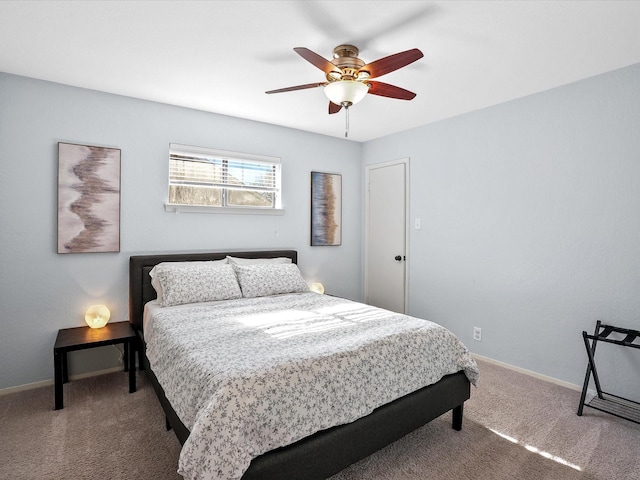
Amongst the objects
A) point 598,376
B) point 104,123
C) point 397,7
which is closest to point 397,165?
point 397,7

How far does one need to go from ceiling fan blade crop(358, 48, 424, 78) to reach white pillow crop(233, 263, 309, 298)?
202cm

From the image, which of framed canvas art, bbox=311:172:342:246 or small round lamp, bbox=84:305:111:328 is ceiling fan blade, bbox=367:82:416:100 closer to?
framed canvas art, bbox=311:172:342:246

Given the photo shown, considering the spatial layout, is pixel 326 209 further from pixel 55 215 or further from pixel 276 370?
pixel 276 370

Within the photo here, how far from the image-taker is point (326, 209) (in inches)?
179

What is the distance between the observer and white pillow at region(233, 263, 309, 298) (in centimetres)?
328

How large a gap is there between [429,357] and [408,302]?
2.19m

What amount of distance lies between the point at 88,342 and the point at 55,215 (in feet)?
3.65

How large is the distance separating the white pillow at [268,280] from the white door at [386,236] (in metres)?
1.38

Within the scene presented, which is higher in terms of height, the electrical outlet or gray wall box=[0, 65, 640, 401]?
gray wall box=[0, 65, 640, 401]

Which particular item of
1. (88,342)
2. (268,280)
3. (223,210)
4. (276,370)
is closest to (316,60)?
(276,370)

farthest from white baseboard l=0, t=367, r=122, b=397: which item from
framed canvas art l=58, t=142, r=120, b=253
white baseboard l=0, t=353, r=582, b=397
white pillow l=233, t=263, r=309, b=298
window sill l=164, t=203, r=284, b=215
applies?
window sill l=164, t=203, r=284, b=215

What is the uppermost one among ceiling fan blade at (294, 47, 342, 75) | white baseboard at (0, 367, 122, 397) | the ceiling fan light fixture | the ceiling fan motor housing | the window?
the ceiling fan motor housing

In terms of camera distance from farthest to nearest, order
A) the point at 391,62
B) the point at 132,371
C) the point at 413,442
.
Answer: the point at 132,371 < the point at 413,442 < the point at 391,62

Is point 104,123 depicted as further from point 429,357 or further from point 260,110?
point 429,357
